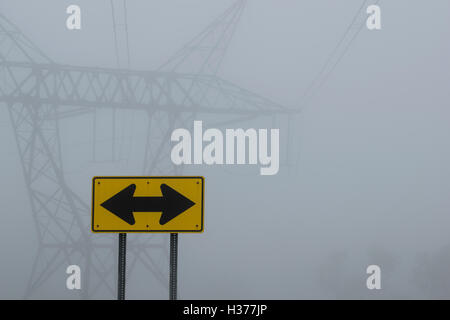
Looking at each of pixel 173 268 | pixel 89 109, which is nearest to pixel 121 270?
pixel 173 268

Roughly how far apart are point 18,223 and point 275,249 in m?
1.51

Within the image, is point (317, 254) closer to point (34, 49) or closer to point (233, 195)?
point (233, 195)

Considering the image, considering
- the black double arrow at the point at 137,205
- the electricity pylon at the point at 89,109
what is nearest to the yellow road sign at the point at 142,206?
the black double arrow at the point at 137,205

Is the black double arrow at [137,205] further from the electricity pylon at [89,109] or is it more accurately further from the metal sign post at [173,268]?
the electricity pylon at [89,109]

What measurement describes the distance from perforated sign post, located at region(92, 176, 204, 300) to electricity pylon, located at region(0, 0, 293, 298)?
115 centimetres

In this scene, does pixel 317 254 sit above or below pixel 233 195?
below

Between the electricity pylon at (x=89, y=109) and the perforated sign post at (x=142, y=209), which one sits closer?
the perforated sign post at (x=142, y=209)

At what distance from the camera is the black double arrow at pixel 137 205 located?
1.92m

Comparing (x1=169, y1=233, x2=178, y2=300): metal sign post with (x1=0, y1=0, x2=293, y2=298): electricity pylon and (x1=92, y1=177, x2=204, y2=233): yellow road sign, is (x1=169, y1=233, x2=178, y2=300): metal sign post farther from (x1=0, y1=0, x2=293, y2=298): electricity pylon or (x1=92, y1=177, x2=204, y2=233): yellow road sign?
(x1=0, y1=0, x2=293, y2=298): electricity pylon

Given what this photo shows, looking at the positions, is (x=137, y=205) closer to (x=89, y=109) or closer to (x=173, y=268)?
(x=173, y=268)

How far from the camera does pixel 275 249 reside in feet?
10.4

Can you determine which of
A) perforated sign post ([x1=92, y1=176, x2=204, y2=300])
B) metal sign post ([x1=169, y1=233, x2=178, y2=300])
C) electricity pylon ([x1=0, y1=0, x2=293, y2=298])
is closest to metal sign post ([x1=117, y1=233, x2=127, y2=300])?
perforated sign post ([x1=92, y1=176, x2=204, y2=300])

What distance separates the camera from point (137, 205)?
193 cm

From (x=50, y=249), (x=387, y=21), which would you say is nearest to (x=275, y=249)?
(x=50, y=249)
